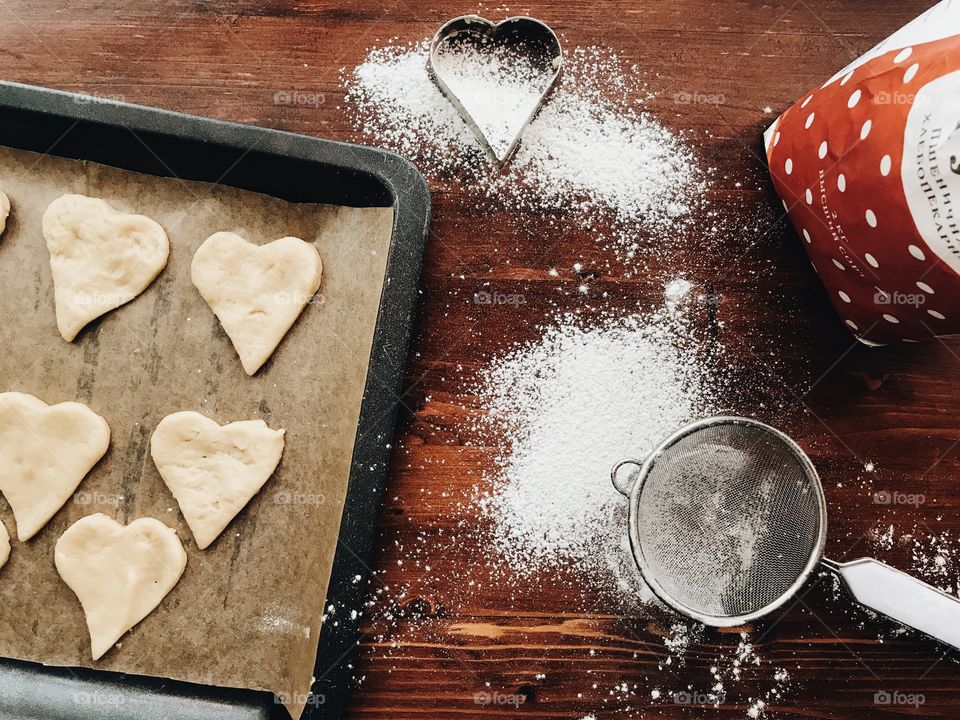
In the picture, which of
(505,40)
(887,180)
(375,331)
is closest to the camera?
(887,180)

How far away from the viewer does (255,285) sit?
1033 mm

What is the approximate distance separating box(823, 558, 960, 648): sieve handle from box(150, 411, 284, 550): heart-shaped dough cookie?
34.0 inches

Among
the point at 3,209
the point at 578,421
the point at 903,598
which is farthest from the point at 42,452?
the point at 903,598

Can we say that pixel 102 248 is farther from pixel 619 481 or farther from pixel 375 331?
pixel 619 481

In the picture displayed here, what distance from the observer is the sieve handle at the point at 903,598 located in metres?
0.97

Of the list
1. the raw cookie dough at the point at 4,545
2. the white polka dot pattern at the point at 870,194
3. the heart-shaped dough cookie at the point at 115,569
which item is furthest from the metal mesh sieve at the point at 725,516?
the raw cookie dough at the point at 4,545

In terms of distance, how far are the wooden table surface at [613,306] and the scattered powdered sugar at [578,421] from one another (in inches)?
1.5

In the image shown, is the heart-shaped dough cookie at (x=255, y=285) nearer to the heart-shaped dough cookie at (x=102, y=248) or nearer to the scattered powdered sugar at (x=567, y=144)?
the heart-shaped dough cookie at (x=102, y=248)

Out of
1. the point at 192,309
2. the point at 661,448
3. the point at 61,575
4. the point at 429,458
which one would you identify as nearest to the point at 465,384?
the point at 429,458

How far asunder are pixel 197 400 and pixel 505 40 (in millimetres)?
758

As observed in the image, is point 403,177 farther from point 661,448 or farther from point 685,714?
point 685,714

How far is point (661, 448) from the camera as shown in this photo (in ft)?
3.15

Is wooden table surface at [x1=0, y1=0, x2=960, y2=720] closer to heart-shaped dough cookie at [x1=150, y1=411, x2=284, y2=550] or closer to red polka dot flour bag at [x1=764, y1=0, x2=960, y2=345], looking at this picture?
red polka dot flour bag at [x1=764, y1=0, x2=960, y2=345]

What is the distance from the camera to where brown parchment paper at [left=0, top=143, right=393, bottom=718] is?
3.25 ft
